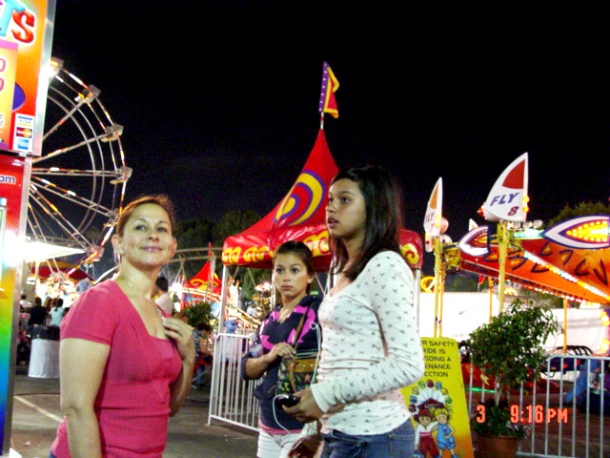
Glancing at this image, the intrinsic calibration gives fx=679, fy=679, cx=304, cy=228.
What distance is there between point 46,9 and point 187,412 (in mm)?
6359

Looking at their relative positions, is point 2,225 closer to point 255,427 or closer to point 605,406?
point 255,427

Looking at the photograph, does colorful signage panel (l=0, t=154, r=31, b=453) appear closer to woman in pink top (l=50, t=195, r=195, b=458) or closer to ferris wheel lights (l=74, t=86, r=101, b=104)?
woman in pink top (l=50, t=195, r=195, b=458)

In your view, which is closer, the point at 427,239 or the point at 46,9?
the point at 46,9

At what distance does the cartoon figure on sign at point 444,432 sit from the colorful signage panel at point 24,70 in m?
4.31

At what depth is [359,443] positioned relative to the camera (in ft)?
6.77

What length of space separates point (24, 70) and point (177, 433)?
4602 millimetres

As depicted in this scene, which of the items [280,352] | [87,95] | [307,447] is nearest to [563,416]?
[280,352]

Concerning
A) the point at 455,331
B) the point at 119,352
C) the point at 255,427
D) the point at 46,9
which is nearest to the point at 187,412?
the point at 255,427

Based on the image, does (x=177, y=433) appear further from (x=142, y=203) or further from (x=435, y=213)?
(x=435, y=213)

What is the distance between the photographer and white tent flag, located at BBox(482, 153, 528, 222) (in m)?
9.02

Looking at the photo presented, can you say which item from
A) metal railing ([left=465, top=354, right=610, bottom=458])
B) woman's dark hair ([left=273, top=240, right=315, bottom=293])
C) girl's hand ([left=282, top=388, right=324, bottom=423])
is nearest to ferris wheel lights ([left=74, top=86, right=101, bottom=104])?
metal railing ([left=465, top=354, right=610, bottom=458])

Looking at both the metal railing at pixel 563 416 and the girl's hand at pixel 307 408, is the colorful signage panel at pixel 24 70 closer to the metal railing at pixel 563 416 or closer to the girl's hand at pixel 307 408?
the girl's hand at pixel 307 408

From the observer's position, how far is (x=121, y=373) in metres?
2.09

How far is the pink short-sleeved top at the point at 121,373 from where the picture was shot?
2066mm
